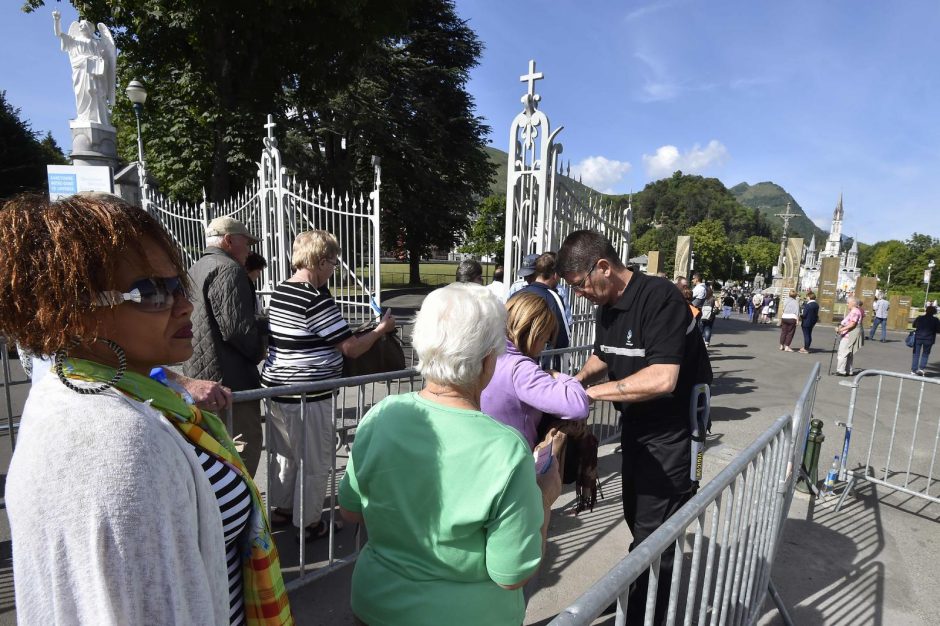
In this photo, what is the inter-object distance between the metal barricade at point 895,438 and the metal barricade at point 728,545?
189 cm

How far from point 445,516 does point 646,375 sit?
1.44m

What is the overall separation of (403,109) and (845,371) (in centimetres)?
1874

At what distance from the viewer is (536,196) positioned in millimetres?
5996

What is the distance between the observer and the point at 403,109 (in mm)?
22172

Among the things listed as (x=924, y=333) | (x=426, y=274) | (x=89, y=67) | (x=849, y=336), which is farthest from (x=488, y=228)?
(x=89, y=67)

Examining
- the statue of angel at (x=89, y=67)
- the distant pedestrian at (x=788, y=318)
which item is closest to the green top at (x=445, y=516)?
the statue of angel at (x=89, y=67)

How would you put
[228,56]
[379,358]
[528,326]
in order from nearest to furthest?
[528,326] < [379,358] < [228,56]

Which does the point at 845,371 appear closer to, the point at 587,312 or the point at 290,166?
the point at 587,312

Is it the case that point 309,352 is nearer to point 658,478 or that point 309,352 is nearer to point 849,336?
point 658,478

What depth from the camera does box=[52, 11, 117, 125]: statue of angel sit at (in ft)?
26.2

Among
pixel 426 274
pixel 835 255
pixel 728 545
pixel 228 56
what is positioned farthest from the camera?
pixel 835 255

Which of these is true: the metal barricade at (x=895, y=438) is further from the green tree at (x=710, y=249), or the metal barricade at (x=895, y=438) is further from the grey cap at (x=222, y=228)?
the green tree at (x=710, y=249)

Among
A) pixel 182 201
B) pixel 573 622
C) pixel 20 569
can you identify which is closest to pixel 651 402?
pixel 573 622

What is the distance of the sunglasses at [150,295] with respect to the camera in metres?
0.99
